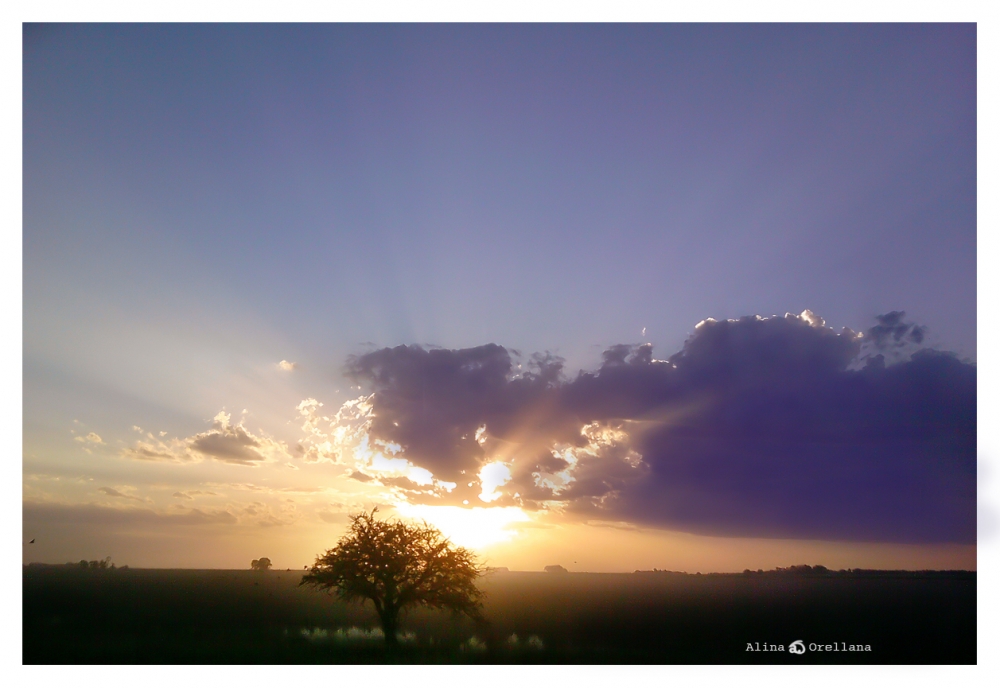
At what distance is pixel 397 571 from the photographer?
16797 millimetres

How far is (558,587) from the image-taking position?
93.4 ft

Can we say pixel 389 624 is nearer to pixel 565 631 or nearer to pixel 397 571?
pixel 397 571

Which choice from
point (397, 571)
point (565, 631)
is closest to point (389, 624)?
point (397, 571)

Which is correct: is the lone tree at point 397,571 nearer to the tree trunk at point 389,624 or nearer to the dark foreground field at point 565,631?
the tree trunk at point 389,624

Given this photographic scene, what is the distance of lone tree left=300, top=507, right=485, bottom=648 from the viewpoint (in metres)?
16.6

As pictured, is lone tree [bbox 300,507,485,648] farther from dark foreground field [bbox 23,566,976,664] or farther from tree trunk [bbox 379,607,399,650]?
dark foreground field [bbox 23,566,976,664]

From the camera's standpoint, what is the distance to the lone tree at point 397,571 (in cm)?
1664

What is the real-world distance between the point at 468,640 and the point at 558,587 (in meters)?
13.4

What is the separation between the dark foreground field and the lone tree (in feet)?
3.00

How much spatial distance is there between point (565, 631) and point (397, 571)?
5824 millimetres

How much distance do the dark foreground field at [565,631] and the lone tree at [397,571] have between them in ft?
3.00

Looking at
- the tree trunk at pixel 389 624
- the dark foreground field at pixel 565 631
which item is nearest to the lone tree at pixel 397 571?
the tree trunk at pixel 389 624
